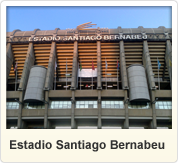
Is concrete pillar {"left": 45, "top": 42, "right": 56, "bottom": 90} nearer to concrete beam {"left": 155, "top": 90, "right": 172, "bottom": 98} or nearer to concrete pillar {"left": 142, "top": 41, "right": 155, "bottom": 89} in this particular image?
concrete pillar {"left": 142, "top": 41, "right": 155, "bottom": 89}

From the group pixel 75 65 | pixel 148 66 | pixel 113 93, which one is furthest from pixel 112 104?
pixel 75 65

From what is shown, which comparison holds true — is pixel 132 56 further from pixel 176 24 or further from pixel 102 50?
pixel 176 24

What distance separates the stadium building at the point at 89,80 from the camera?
40.3 m

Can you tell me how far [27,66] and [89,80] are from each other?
1736 cm

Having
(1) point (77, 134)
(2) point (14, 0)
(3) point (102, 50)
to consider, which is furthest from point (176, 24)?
(3) point (102, 50)

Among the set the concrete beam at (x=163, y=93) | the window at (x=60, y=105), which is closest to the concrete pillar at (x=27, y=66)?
the window at (x=60, y=105)

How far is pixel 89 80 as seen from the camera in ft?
165

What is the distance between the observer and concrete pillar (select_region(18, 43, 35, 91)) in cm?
4300

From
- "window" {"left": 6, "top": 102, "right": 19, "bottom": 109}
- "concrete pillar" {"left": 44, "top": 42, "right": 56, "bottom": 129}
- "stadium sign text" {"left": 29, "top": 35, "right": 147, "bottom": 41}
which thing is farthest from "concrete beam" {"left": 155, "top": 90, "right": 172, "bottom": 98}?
"window" {"left": 6, "top": 102, "right": 19, "bottom": 109}

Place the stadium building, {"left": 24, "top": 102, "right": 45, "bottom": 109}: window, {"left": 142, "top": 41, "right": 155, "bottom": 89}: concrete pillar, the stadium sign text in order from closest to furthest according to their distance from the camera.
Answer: the stadium building
{"left": 142, "top": 41, "right": 155, "bottom": 89}: concrete pillar
{"left": 24, "top": 102, "right": 45, "bottom": 109}: window
the stadium sign text

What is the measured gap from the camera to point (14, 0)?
659 inches

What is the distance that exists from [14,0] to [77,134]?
14.3 metres

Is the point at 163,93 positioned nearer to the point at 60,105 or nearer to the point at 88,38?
the point at 88,38

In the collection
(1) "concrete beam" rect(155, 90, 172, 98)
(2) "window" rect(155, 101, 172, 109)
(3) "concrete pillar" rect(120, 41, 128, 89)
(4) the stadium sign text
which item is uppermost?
(4) the stadium sign text
